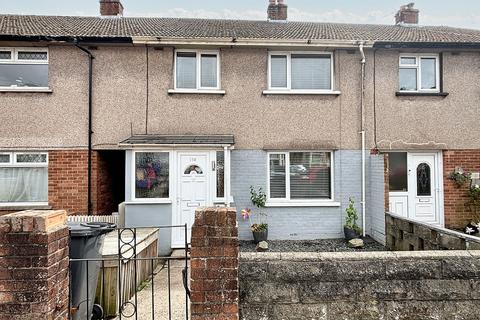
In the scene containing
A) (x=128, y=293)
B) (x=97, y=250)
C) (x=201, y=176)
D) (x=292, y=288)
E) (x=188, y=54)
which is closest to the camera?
(x=292, y=288)

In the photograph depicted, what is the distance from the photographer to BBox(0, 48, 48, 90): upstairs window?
7.84 metres

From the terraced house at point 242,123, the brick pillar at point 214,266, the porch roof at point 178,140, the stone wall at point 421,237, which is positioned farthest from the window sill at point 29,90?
the stone wall at point 421,237

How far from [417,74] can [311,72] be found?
9.60ft

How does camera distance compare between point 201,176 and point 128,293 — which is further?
point 201,176

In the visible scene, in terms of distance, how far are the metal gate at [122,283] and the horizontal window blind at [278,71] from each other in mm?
4994

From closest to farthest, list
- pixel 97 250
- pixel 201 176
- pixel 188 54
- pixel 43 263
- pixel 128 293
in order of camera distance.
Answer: pixel 43 263 < pixel 97 250 < pixel 128 293 < pixel 201 176 < pixel 188 54

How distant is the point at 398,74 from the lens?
8438mm

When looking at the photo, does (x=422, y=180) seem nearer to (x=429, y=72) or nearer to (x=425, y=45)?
(x=429, y=72)

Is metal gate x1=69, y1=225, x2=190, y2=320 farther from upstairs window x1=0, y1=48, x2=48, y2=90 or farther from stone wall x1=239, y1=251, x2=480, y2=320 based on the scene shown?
upstairs window x1=0, y1=48, x2=48, y2=90

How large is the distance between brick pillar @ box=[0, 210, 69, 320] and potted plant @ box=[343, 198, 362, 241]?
6.80m

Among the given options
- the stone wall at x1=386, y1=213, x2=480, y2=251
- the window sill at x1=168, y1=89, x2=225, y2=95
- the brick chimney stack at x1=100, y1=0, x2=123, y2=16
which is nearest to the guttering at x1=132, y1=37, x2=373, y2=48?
the window sill at x1=168, y1=89, x2=225, y2=95

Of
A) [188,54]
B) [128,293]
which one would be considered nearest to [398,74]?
[188,54]

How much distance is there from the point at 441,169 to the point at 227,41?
6615mm

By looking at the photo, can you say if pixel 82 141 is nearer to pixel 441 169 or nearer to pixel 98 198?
pixel 98 198
